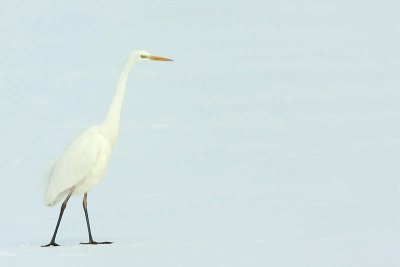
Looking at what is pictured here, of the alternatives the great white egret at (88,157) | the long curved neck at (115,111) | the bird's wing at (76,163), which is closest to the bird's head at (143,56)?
the great white egret at (88,157)

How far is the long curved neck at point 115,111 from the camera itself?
1125 centimetres

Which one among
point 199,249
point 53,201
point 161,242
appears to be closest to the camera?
point 199,249

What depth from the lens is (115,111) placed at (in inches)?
444

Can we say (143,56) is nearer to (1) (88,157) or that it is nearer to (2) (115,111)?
(2) (115,111)

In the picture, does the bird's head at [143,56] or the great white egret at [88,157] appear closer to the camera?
the great white egret at [88,157]

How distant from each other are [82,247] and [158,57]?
266 centimetres

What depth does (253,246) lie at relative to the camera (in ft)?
33.9

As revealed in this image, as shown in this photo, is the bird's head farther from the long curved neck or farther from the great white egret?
the long curved neck

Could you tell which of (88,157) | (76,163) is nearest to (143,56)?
(88,157)

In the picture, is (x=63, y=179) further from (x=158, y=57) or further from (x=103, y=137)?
(x=158, y=57)

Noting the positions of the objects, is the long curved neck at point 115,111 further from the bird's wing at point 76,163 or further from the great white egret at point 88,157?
the bird's wing at point 76,163

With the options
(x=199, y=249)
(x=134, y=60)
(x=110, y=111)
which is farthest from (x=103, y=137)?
(x=199, y=249)

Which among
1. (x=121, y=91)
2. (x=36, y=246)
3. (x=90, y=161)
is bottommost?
(x=36, y=246)

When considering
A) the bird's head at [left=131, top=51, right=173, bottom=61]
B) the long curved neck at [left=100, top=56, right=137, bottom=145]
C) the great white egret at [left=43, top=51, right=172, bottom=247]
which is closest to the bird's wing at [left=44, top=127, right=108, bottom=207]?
the great white egret at [left=43, top=51, right=172, bottom=247]
